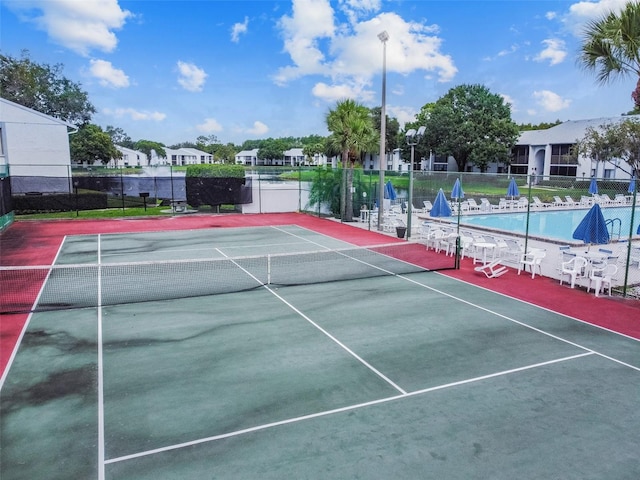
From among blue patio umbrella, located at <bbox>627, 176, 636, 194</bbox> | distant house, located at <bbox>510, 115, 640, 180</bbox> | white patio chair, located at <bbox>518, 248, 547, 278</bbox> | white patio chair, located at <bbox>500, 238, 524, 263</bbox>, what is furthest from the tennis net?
distant house, located at <bbox>510, 115, 640, 180</bbox>

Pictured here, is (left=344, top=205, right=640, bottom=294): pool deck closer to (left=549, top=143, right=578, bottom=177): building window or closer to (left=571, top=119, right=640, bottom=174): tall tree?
(left=571, top=119, right=640, bottom=174): tall tree

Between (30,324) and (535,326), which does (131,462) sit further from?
(535,326)

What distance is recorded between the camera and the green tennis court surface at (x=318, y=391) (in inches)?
210

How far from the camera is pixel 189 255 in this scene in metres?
17.0

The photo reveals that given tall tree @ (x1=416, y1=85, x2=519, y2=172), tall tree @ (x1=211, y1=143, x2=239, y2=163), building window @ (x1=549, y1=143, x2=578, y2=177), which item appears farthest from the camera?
tall tree @ (x1=211, y1=143, x2=239, y2=163)

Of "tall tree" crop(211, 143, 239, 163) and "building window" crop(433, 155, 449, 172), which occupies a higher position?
"tall tree" crop(211, 143, 239, 163)

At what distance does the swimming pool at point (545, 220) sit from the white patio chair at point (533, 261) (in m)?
11.8

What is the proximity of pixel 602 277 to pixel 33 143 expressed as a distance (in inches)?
1370

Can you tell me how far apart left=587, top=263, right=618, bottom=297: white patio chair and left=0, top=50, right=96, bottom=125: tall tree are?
6302 cm

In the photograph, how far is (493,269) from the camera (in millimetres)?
15234

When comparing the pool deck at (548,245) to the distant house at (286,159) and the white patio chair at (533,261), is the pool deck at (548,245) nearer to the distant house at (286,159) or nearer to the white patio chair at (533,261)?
the white patio chair at (533,261)

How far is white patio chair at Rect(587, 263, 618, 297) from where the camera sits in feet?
40.1

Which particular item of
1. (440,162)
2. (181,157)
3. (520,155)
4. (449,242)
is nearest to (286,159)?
(181,157)

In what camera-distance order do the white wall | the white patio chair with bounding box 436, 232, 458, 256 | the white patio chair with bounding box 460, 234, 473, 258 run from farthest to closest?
the white wall
the white patio chair with bounding box 436, 232, 458, 256
the white patio chair with bounding box 460, 234, 473, 258
